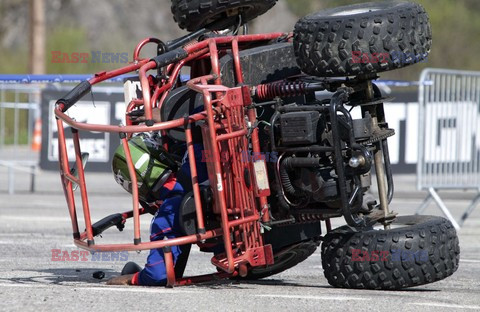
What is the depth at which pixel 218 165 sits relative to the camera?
234 inches

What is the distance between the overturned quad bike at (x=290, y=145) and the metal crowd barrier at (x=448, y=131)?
5025mm

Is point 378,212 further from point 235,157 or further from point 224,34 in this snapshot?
point 224,34

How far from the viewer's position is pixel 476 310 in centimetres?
539

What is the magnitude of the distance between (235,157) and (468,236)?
4986 millimetres

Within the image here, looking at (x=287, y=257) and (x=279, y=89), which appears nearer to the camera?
(x=279, y=89)

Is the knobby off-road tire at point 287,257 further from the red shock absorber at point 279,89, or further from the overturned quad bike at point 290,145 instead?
the red shock absorber at point 279,89

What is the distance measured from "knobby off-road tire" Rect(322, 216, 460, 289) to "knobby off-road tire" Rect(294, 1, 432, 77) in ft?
3.20

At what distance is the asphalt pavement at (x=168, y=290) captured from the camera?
5.39 metres

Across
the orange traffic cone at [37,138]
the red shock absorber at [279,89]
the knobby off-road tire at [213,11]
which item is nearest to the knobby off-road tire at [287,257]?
the red shock absorber at [279,89]

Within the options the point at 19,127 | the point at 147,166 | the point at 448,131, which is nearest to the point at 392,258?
the point at 147,166

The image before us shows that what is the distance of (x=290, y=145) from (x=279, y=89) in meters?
0.38

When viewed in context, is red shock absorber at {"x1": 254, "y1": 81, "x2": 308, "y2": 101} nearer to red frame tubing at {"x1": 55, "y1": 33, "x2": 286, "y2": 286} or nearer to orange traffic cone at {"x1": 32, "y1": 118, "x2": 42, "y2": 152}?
red frame tubing at {"x1": 55, "y1": 33, "x2": 286, "y2": 286}

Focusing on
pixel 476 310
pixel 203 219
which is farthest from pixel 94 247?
pixel 476 310

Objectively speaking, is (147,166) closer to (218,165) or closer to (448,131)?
(218,165)
